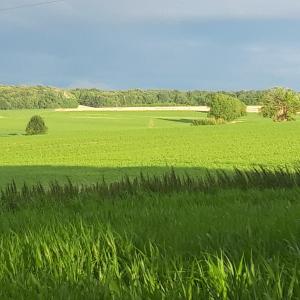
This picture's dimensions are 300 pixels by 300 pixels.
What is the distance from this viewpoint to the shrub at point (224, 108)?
342 feet

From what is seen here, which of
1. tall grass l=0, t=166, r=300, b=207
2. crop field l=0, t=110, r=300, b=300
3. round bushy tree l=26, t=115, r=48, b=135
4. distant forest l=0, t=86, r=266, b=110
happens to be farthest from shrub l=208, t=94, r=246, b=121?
crop field l=0, t=110, r=300, b=300

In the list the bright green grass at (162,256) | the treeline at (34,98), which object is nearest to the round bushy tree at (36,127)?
the treeline at (34,98)

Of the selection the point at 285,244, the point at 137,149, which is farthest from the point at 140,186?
the point at 137,149

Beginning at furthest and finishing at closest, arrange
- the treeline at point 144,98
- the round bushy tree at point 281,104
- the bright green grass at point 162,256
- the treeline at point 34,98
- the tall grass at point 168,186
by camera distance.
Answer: the treeline at point 144,98, the treeline at point 34,98, the round bushy tree at point 281,104, the tall grass at point 168,186, the bright green grass at point 162,256

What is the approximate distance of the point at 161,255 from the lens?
3395 millimetres

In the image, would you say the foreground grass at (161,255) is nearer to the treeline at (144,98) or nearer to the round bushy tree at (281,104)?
the round bushy tree at (281,104)

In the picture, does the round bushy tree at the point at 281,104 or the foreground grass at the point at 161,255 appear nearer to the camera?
the foreground grass at the point at 161,255

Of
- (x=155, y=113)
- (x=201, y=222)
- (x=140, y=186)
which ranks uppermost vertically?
(x=201, y=222)

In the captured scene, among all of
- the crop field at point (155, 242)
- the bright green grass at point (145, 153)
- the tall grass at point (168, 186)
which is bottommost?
the bright green grass at point (145, 153)

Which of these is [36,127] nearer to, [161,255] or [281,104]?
[281,104]

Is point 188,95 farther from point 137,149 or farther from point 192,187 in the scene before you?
point 192,187

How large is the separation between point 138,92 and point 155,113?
45611mm

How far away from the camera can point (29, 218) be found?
6090 millimetres

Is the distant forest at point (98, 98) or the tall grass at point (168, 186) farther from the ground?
the tall grass at point (168, 186)
